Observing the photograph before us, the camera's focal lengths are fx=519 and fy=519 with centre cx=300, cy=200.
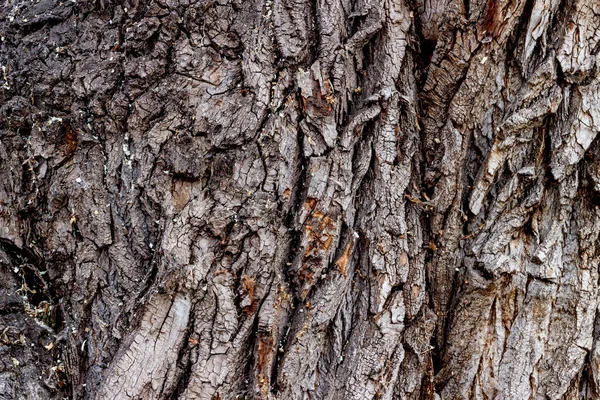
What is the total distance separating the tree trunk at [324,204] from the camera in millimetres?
1417

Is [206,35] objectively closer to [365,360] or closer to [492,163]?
[492,163]

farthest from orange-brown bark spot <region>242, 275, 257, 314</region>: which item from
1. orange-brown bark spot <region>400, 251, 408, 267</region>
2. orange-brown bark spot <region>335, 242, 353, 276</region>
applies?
orange-brown bark spot <region>400, 251, 408, 267</region>

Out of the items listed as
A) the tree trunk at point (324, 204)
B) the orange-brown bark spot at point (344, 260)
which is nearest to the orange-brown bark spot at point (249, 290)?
the tree trunk at point (324, 204)

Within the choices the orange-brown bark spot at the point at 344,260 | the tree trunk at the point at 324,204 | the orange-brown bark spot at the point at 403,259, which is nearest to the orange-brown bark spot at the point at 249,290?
the tree trunk at the point at 324,204

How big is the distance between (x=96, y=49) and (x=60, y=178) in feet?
1.31

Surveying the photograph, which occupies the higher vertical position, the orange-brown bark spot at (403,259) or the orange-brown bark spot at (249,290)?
the orange-brown bark spot at (403,259)

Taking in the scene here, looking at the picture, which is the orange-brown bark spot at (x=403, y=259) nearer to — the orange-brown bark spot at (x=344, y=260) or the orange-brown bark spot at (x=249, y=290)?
the orange-brown bark spot at (x=344, y=260)

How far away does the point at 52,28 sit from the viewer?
1.61 m

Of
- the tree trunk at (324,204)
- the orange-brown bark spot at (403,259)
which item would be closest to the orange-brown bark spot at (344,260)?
the tree trunk at (324,204)

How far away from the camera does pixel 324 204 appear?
144 centimetres

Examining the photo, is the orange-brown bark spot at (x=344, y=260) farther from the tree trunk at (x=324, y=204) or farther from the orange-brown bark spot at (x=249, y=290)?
the orange-brown bark spot at (x=249, y=290)

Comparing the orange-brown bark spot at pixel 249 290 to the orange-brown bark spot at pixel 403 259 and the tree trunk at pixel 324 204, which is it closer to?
the tree trunk at pixel 324 204

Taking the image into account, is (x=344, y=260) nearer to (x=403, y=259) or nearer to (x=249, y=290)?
(x=403, y=259)

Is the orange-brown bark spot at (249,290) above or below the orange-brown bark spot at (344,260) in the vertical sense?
below
